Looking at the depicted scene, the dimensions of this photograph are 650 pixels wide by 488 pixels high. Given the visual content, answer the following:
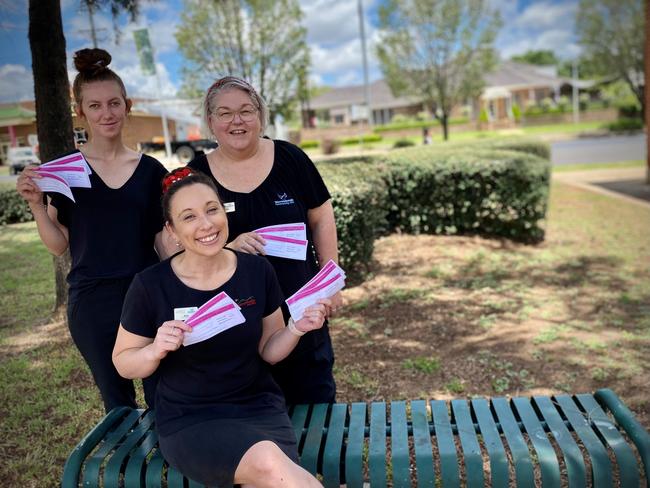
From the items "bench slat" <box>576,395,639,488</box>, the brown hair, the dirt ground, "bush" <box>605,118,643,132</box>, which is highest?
the brown hair

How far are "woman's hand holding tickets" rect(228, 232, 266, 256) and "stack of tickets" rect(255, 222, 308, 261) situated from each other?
3cm

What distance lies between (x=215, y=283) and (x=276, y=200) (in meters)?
0.52

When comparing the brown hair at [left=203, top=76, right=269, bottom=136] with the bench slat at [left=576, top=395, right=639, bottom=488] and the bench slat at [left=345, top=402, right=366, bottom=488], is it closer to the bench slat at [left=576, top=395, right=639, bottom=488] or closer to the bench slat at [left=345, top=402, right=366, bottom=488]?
the bench slat at [left=345, top=402, right=366, bottom=488]

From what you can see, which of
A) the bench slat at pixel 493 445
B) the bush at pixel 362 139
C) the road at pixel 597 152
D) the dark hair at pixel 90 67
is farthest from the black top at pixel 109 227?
the bush at pixel 362 139

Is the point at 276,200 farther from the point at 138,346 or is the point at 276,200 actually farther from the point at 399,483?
the point at 399,483

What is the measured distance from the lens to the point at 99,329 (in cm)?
252

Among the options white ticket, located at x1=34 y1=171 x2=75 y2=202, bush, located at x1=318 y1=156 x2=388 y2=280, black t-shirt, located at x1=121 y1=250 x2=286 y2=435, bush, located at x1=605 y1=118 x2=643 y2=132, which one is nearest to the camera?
black t-shirt, located at x1=121 y1=250 x2=286 y2=435

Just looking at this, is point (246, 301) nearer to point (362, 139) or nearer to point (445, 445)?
point (445, 445)

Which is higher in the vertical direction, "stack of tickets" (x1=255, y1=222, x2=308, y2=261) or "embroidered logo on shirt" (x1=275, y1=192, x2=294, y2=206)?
"embroidered logo on shirt" (x1=275, y1=192, x2=294, y2=206)

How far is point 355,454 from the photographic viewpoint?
2334 millimetres

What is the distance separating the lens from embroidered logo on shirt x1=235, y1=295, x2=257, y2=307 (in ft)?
7.27

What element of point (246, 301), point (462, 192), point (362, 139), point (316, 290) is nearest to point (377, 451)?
point (316, 290)

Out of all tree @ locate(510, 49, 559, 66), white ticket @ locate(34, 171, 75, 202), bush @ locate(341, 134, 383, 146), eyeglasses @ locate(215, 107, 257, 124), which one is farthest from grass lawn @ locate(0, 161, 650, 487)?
tree @ locate(510, 49, 559, 66)

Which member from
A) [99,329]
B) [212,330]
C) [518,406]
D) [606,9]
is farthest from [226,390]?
[606,9]
